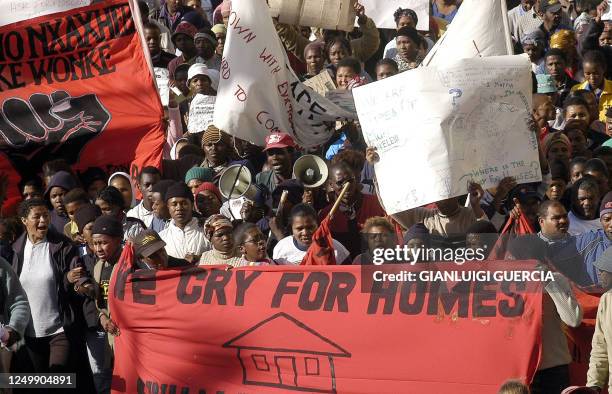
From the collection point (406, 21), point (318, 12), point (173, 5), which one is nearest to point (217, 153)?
point (318, 12)

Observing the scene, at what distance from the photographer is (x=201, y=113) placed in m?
13.7

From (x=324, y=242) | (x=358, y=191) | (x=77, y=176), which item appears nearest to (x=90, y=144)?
(x=77, y=176)

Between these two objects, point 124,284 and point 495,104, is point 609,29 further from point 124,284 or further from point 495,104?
point 124,284

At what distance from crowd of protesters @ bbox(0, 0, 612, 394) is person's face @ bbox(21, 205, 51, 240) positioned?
0.03 ft

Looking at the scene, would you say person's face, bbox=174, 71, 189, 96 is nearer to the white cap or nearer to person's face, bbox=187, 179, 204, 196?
the white cap

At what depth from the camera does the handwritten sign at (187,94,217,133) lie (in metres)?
13.7

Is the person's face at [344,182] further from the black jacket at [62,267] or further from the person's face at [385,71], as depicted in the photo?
the person's face at [385,71]

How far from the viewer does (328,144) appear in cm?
1277

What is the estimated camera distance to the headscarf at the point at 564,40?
15000mm

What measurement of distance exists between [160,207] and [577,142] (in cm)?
361

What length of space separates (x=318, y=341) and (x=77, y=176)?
3.97 m

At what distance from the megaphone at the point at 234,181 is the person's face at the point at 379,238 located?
1883mm

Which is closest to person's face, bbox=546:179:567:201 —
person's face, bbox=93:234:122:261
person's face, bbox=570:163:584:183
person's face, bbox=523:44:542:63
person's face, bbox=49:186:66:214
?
person's face, bbox=570:163:584:183

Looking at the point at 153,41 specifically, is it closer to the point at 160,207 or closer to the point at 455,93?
the point at 160,207
